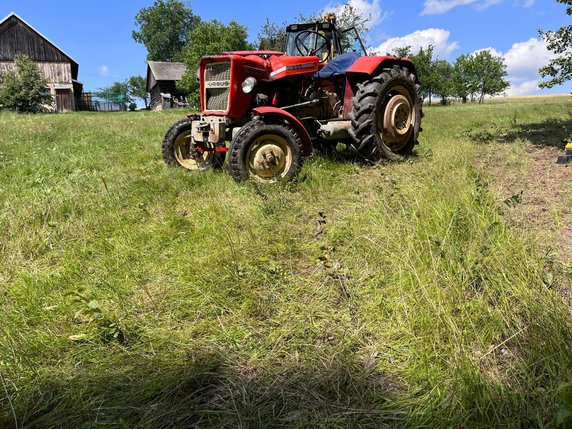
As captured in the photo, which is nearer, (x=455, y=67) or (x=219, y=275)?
(x=219, y=275)

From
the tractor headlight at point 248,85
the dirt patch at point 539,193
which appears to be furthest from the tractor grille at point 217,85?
the dirt patch at point 539,193

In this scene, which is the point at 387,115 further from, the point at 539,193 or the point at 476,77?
the point at 476,77

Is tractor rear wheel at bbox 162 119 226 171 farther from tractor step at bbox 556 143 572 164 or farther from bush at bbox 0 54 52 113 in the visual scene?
bush at bbox 0 54 52 113

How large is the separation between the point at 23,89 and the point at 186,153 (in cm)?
2812

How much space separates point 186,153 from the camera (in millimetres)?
5980

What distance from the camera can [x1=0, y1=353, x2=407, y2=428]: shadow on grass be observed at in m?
1.54

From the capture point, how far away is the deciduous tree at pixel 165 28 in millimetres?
61906

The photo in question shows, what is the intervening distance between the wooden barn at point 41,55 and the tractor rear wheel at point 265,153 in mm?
35324

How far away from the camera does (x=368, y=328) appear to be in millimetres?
2043

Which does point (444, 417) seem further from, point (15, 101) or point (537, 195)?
point (15, 101)

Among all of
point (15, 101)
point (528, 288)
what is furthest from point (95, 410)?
point (15, 101)

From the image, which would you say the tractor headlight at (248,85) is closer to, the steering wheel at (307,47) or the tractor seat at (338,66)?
the tractor seat at (338,66)

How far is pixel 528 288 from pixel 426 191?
5.77 ft

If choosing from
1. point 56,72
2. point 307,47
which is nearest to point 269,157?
point 307,47
